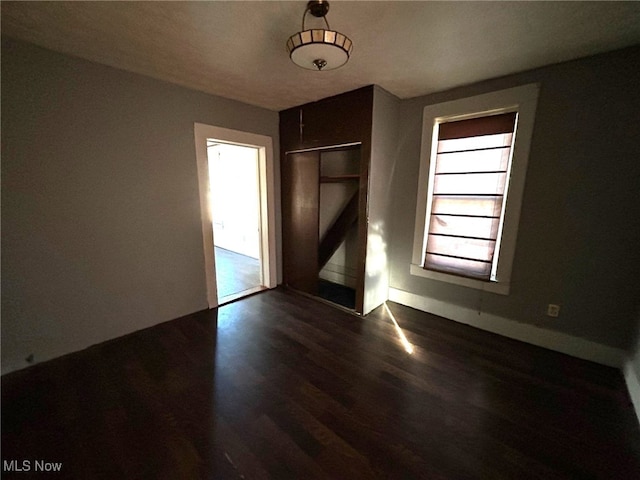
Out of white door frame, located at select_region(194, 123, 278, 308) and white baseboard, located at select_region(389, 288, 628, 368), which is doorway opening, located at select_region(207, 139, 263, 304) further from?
white baseboard, located at select_region(389, 288, 628, 368)

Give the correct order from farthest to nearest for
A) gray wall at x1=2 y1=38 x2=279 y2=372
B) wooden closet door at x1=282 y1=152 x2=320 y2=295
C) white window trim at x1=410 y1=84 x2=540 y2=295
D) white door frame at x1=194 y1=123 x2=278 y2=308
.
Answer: wooden closet door at x1=282 y1=152 x2=320 y2=295 → white door frame at x1=194 y1=123 x2=278 y2=308 → white window trim at x1=410 y1=84 x2=540 y2=295 → gray wall at x1=2 y1=38 x2=279 y2=372

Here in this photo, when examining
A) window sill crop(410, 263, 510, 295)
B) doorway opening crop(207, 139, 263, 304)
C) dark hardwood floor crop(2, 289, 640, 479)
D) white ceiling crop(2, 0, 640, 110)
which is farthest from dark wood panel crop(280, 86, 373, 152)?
dark hardwood floor crop(2, 289, 640, 479)

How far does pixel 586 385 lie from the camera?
192cm

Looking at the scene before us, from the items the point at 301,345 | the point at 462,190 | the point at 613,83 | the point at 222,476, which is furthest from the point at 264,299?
the point at 613,83

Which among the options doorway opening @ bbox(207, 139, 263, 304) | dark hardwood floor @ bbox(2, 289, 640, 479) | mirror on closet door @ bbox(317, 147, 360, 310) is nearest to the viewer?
dark hardwood floor @ bbox(2, 289, 640, 479)

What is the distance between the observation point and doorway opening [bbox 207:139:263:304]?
4.79 meters

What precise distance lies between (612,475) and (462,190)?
7.28ft

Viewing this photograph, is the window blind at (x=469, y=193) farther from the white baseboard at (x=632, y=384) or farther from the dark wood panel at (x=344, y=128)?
the white baseboard at (x=632, y=384)

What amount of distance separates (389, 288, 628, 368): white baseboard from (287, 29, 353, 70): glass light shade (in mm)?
2623

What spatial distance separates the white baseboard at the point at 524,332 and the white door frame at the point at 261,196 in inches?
75.7

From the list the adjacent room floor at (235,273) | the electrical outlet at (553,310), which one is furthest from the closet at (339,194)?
the electrical outlet at (553,310)

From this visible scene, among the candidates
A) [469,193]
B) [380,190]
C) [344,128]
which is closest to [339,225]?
[380,190]

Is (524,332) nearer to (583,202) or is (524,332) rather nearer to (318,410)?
(583,202)

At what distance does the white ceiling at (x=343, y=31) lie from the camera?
1439 mm
